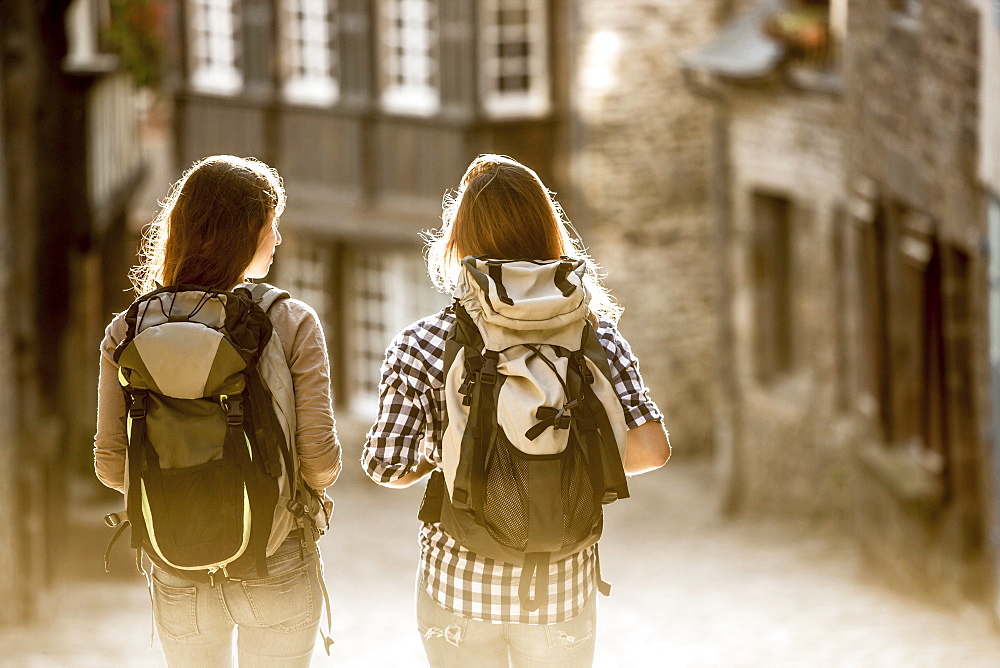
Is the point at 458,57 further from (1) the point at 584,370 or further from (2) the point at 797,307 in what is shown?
(1) the point at 584,370

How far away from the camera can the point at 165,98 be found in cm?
1617

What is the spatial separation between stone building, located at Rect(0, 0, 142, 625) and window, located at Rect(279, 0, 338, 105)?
2358 mm

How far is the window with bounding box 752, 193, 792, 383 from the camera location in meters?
13.3

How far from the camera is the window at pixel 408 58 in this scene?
14.9m

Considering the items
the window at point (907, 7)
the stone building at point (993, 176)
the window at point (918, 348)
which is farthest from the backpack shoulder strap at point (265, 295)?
the window at point (907, 7)

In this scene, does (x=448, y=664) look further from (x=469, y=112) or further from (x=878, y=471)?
(x=469, y=112)

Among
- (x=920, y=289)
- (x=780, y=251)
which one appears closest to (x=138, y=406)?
(x=920, y=289)

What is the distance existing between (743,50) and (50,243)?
236 inches

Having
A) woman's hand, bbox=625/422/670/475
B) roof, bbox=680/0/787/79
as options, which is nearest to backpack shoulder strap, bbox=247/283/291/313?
woman's hand, bbox=625/422/670/475

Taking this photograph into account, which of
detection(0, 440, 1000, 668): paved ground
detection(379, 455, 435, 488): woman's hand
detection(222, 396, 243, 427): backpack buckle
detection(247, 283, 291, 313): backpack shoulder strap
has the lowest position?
detection(0, 440, 1000, 668): paved ground

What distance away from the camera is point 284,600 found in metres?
3.09

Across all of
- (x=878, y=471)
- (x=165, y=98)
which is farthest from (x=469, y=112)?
(x=878, y=471)

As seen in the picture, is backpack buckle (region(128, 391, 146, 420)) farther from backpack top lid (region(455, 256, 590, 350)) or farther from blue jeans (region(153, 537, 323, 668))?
backpack top lid (region(455, 256, 590, 350))

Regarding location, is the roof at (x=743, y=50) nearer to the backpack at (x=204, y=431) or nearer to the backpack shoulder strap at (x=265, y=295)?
the backpack shoulder strap at (x=265, y=295)
